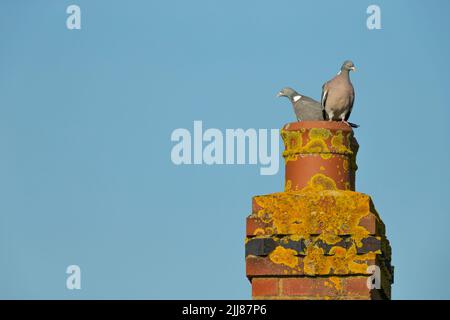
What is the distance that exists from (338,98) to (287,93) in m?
0.92

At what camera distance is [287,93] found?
12.3m

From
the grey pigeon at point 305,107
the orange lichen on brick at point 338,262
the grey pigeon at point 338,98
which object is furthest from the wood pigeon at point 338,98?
the orange lichen on brick at point 338,262

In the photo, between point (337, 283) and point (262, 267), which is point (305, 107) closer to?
point (262, 267)

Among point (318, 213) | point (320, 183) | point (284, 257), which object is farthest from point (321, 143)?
point (284, 257)

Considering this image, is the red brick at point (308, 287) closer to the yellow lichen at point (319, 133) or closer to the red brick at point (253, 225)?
the red brick at point (253, 225)

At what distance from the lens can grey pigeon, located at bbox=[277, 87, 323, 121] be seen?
11.8 meters

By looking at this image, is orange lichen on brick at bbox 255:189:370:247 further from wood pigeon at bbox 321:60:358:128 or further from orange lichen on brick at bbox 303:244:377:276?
wood pigeon at bbox 321:60:358:128

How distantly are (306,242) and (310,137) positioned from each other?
88 centimetres

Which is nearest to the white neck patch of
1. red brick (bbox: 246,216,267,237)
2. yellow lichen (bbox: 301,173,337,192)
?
yellow lichen (bbox: 301,173,337,192)

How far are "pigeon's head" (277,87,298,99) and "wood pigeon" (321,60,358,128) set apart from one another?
29 cm

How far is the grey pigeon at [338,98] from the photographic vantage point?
451 inches
